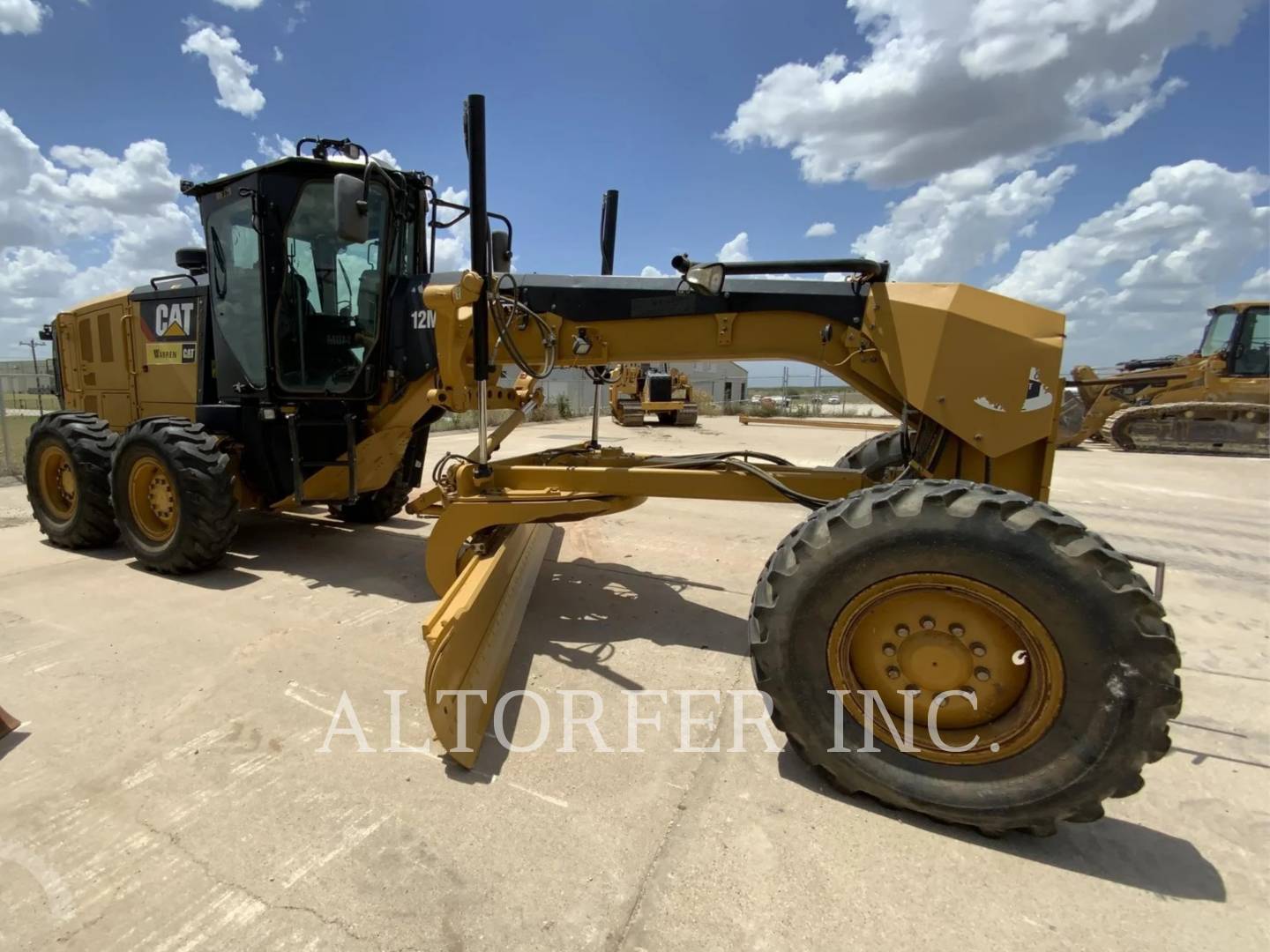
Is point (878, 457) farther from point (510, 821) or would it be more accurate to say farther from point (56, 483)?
point (56, 483)

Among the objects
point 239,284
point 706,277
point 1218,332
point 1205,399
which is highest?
point 1218,332

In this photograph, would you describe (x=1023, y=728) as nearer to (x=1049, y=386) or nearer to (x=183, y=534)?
(x=1049, y=386)

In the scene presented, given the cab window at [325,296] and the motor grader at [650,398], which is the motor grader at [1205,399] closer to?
the motor grader at [650,398]

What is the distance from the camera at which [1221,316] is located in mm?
15320

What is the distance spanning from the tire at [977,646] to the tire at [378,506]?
15.5 feet

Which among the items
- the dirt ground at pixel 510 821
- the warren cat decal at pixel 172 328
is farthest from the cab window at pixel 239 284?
the dirt ground at pixel 510 821

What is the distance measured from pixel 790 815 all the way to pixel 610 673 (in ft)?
4.04

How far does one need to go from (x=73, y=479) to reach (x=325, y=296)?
2.77 m

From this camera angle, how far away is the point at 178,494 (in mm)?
4488

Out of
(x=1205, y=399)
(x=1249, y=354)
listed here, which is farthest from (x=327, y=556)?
(x=1249, y=354)

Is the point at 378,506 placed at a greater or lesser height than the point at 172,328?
lesser

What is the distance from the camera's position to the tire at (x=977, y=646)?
77.5 inches

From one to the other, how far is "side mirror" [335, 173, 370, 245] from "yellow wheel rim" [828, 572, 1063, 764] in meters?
3.04

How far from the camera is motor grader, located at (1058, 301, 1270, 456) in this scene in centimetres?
1413
